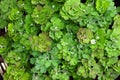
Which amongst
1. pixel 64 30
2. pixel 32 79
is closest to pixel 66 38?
pixel 64 30

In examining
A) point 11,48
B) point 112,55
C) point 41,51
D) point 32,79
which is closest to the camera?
point 112,55

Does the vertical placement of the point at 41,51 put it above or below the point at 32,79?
above

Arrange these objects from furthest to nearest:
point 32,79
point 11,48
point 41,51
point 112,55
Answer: point 11,48
point 32,79
point 41,51
point 112,55

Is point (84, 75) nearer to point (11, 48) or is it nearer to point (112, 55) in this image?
Result: point (112, 55)

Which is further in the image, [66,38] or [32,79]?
[32,79]

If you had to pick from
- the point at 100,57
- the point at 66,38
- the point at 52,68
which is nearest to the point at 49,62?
the point at 52,68

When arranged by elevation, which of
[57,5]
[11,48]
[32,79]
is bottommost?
[32,79]

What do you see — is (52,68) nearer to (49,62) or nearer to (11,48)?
(49,62)
